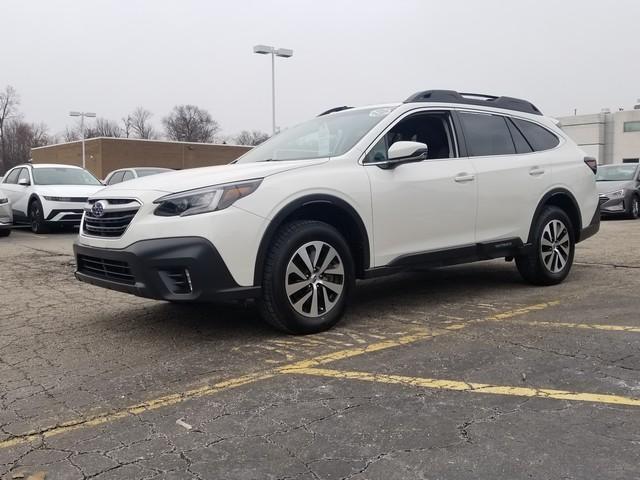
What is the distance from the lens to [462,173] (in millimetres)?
5652

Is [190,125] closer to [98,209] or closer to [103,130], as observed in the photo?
[103,130]

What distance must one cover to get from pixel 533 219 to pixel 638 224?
9.40m

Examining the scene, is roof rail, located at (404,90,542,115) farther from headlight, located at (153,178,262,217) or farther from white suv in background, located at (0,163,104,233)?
white suv in background, located at (0,163,104,233)

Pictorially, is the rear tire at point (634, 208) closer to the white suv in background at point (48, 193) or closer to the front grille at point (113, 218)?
the white suv in background at point (48, 193)

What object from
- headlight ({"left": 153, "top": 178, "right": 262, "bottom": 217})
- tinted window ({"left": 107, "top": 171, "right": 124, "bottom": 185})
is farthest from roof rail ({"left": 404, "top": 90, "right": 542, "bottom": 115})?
tinted window ({"left": 107, "top": 171, "right": 124, "bottom": 185})

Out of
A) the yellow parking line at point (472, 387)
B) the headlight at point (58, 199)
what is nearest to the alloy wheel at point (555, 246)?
the yellow parking line at point (472, 387)

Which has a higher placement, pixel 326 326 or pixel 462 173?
pixel 462 173

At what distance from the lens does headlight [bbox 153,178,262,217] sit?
4.27 metres

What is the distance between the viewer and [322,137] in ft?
18.0

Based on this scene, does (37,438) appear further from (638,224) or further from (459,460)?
(638,224)

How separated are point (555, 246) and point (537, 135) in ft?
4.02

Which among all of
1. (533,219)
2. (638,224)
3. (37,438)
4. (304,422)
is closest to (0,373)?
(37,438)

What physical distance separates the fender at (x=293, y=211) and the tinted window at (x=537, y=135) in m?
2.66

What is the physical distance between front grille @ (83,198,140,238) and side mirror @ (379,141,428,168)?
2.02 metres
